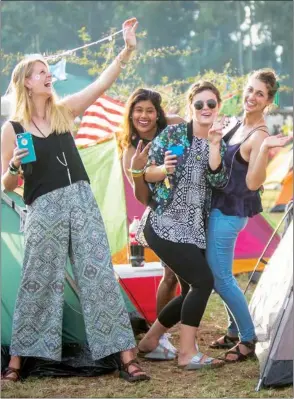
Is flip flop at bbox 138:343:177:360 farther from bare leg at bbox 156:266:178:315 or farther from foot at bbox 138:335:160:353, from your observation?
bare leg at bbox 156:266:178:315

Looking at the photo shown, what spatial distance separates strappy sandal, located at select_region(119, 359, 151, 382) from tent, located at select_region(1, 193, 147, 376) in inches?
4.2

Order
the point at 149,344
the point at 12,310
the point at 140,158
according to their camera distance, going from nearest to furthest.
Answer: the point at 140,158 → the point at 12,310 → the point at 149,344

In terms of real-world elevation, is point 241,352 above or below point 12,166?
below

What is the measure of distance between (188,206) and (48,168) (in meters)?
0.67

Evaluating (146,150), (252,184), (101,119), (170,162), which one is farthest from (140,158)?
(101,119)

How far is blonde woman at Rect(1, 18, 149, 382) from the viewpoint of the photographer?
156 inches

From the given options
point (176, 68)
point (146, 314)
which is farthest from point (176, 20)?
point (146, 314)

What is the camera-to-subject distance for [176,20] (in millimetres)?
52406

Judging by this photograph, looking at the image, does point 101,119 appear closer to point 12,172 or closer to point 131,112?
point 131,112

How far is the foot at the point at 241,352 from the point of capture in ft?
14.0

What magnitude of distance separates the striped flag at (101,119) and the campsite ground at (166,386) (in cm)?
356

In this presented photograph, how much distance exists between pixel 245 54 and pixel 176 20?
4602 millimetres

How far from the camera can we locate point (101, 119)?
26.0ft

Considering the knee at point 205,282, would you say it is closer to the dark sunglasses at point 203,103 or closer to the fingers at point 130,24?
the dark sunglasses at point 203,103
